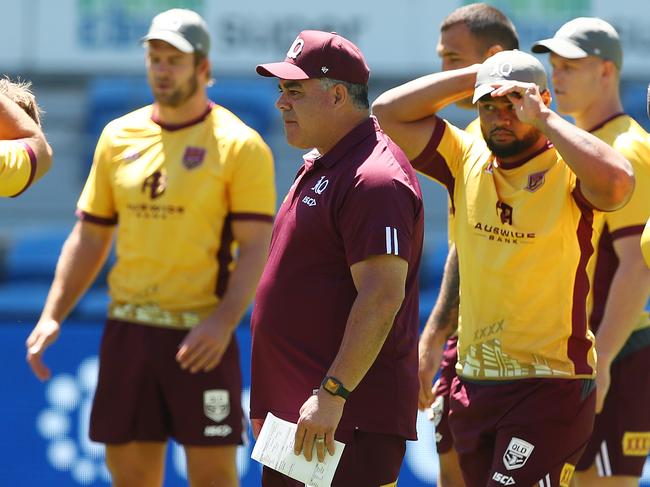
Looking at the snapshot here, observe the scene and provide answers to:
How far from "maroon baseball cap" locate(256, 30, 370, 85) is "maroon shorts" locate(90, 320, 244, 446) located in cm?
208

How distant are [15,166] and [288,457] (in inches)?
47.7

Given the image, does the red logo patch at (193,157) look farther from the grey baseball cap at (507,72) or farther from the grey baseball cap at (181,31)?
the grey baseball cap at (507,72)

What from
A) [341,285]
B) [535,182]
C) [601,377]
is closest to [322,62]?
[341,285]

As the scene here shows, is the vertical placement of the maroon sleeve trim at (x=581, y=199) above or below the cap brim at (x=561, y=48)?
below

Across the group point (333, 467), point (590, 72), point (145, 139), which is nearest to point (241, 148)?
point (145, 139)

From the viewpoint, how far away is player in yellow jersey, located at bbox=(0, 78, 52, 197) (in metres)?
3.90

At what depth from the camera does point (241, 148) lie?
579 cm

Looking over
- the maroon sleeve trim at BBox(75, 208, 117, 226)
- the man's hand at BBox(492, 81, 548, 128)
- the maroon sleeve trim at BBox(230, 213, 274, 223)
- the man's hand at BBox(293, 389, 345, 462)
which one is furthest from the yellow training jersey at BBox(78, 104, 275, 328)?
the man's hand at BBox(293, 389, 345, 462)

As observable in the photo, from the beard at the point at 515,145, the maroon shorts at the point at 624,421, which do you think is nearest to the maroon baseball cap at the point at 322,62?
the beard at the point at 515,145

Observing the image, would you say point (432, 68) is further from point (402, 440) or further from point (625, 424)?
point (402, 440)

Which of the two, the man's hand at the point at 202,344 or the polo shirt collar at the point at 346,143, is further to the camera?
the man's hand at the point at 202,344

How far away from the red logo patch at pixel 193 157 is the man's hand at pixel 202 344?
71 centimetres

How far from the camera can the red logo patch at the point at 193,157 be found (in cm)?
578

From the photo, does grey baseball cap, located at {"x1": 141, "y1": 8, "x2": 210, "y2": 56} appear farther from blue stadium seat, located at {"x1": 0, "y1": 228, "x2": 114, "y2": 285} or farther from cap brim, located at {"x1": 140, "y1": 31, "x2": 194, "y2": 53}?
blue stadium seat, located at {"x1": 0, "y1": 228, "x2": 114, "y2": 285}
